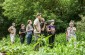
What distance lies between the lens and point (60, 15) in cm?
2761

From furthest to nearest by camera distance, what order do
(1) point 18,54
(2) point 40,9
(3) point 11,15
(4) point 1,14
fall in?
(4) point 1,14 < (3) point 11,15 < (2) point 40,9 < (1) point 18,54

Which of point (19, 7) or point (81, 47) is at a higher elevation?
point (81, 47)

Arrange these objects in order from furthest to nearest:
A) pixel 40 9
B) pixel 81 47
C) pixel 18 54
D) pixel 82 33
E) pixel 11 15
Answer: pixel 11 15
pixel 40 9
pixel 82 33
pixel 18 54
pixel 81 47

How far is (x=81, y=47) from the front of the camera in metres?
5.39

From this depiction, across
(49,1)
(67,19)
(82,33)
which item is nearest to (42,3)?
(49,1)

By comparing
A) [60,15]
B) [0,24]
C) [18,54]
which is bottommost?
[0,24]

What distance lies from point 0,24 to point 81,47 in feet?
96.3

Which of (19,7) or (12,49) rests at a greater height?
(12,49)

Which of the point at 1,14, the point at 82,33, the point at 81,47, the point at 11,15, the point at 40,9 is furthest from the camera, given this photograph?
the point at 1,14

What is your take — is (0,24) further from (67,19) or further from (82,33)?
(82,33)

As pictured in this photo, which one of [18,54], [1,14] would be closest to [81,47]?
[18,54]

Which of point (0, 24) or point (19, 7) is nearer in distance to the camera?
point (19, 7)

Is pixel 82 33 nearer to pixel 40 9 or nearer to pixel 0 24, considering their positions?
pixel 40 9

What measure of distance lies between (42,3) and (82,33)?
6.75 metres
